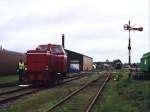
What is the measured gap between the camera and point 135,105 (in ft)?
62.8

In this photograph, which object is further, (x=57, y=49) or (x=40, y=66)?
(x=57, y=49)

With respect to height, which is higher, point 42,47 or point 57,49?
point 42,47

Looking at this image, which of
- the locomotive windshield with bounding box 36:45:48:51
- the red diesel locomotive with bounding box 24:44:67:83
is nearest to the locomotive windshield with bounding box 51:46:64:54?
the locomotive windshield with bounding box 36:45:48:51

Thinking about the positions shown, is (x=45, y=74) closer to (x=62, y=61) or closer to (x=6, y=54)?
(x=62, y=61)

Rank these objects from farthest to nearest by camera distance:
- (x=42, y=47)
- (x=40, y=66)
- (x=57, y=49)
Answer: (x=57, y=49) < (x=42, y=47) < (x=40, y=66)

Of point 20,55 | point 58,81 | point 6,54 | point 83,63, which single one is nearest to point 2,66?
point 6,54

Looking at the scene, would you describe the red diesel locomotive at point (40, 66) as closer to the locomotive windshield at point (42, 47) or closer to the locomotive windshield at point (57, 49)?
the locomotive windshield at point (42, 47)

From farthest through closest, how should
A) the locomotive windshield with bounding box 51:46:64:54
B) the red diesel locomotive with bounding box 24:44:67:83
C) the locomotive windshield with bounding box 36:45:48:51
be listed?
the locomotive windshield with bounding box 51:46:64:54, the locomotive windshield with bounding box 36:45:48:51, the red diesel locomotive with bounding box 24:44:67:83

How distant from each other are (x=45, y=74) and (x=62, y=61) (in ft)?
13.6

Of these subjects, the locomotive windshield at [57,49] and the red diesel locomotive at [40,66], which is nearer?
the red diesel locomotive at [40,66]

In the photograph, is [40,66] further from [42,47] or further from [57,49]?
[57,49]

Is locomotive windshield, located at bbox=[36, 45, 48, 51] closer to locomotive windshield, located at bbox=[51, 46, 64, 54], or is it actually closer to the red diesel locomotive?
the red diesel locomotive

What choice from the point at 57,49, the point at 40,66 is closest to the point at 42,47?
the point at 57,49

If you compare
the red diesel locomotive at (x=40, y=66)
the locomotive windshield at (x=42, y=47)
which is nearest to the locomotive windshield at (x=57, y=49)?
the locomotive windshield at (x=42, y=47)
